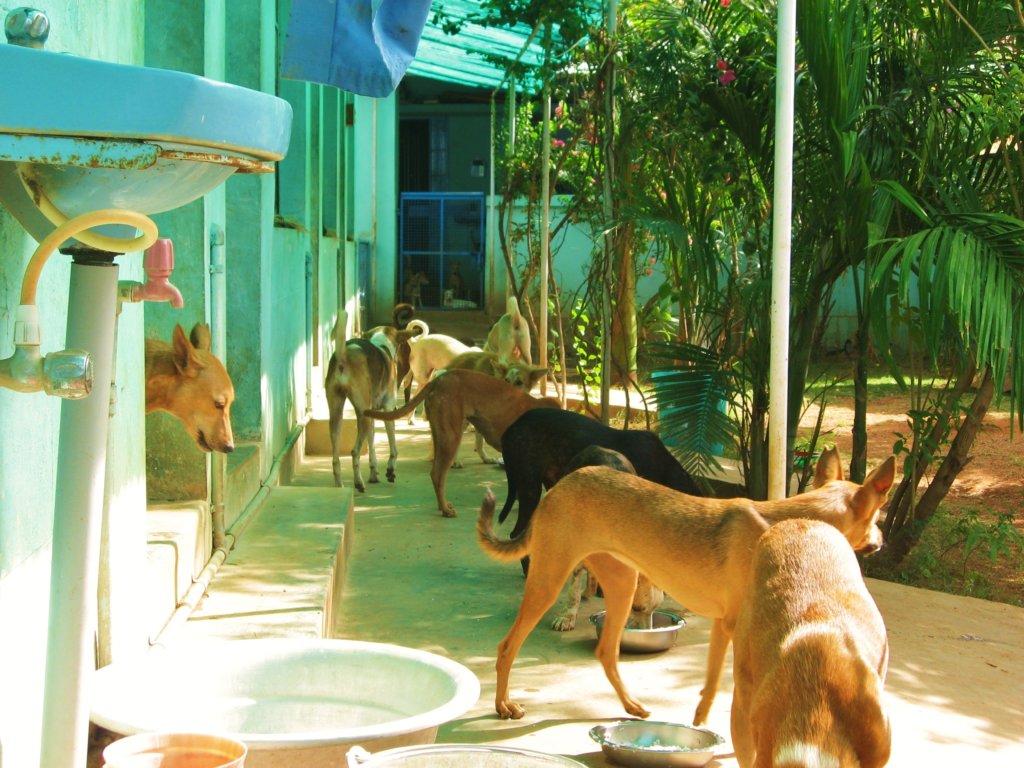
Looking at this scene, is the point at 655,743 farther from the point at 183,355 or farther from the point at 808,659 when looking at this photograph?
the point at 183,355

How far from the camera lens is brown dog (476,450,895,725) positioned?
3.94 meters

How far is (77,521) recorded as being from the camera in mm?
1997

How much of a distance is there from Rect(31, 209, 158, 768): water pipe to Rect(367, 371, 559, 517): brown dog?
582 cm

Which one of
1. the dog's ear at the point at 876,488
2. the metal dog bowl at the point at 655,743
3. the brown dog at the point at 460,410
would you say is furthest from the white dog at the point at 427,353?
the dog's ear at the point at 876,488

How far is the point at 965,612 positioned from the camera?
594 cm

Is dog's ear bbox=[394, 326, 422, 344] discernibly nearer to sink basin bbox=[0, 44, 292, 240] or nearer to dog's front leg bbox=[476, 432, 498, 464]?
dog's front leg bbox=[476, 432, 498, 464]

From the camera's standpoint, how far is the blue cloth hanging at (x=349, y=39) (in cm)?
460

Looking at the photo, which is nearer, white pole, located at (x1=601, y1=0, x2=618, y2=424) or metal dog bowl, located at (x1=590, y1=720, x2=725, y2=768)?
metal dog bowl, located at (x1=590, y1=720, x2=725, y2=768)

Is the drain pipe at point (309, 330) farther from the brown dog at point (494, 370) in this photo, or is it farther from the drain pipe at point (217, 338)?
the drain pipe at point (217, 338)

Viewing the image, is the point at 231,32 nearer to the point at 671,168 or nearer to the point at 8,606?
the point at 671,168

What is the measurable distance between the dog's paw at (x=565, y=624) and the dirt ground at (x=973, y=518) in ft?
7.57

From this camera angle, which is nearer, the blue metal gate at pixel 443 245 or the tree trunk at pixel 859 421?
the tree trunk at pixel 859 421

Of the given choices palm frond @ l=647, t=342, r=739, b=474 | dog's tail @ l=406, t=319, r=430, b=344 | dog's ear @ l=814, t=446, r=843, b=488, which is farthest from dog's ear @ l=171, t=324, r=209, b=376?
dog's tail @ l=406, t=319, r=430, b=344

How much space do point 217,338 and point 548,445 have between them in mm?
1774
